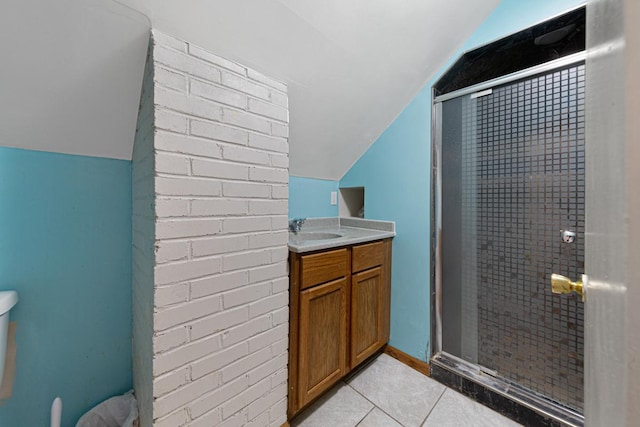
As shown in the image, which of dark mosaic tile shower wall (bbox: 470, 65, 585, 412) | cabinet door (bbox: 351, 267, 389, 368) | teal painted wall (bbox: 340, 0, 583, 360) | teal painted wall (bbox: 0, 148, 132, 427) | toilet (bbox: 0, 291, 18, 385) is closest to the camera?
toilet (bbox: 0, 291, 18, 385)

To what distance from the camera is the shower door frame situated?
1.18 meters

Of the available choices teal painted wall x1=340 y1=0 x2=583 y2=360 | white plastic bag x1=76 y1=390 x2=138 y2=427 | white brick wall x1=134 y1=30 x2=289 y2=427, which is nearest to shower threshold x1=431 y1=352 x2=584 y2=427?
teal painted wall x1=340 y1=0 x2=583 y2=360

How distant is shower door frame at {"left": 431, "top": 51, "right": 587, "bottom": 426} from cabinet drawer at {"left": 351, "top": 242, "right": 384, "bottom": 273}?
349 millimetres

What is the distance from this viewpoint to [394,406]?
1.33 metres

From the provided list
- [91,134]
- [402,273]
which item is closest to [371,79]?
[402,273]

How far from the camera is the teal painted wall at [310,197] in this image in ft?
5.98

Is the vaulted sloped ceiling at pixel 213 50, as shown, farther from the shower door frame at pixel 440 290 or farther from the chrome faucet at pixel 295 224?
the chrome faucet at pixel 295 224

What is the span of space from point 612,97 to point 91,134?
157 cm

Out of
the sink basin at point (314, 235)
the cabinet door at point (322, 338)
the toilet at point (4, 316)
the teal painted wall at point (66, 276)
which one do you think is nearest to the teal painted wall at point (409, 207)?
the sink basin at point (314, 235)

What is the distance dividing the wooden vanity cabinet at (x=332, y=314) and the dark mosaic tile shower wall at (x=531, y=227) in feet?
2.11

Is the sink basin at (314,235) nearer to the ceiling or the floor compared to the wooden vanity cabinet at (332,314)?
nearer to the ceiling

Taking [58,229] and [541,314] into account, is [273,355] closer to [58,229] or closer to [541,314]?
[58,229]

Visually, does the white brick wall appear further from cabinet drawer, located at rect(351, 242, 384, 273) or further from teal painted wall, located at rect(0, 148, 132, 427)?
cabinet drawer, located at rect(351, 242, 384, 273)

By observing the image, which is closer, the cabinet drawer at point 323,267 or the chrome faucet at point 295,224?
the cabinet drawer at point 323,267
